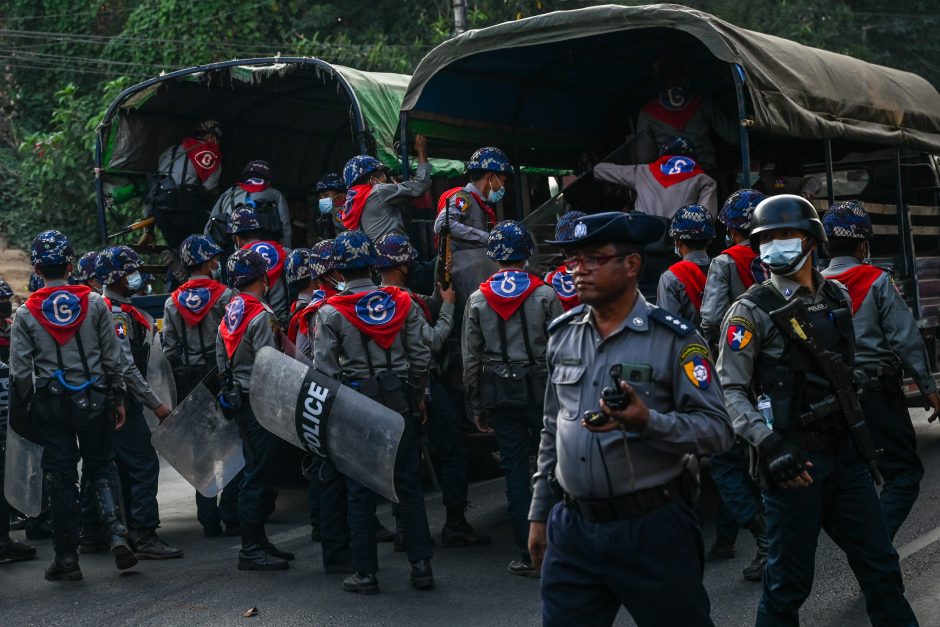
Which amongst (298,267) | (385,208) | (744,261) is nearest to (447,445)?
(298,267)

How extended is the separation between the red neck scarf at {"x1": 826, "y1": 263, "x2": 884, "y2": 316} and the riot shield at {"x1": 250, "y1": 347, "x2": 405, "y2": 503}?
241 centimetres

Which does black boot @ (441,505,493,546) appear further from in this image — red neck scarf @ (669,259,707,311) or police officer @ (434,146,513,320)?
red neck scarf @ (669,259,707,311)

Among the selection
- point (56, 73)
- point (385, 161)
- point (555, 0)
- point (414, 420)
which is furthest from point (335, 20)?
point (414, 420)

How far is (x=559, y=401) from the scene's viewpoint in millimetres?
3930

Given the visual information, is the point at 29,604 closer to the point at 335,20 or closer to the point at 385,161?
the point at 385,161

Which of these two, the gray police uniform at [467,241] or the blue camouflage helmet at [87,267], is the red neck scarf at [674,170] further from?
the blue camouflage helmet at [87,267]

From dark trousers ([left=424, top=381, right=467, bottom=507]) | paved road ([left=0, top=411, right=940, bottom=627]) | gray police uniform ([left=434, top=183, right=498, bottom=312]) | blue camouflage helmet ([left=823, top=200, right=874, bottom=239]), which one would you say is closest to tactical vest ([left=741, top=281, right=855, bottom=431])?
paved road ([left=0, top=411, right=940, bottom=627])

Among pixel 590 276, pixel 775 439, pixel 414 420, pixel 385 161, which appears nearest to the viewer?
pixel 590 276

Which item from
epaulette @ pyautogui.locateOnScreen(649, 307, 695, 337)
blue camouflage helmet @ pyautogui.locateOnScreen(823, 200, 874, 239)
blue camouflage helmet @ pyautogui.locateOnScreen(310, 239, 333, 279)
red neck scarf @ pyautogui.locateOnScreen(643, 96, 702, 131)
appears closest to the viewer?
epaulette @ pyautogui.locateOnScreen(649, 307, 695, 337)

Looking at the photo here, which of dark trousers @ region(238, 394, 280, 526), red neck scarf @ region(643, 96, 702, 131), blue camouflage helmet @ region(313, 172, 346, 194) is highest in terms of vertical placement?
red neck scarf @ region(643, 96, 702, 131)

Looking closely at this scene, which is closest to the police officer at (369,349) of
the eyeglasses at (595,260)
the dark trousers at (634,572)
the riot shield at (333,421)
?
the riot shield at (333,421)

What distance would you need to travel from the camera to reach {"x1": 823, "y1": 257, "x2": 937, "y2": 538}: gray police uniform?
595cm

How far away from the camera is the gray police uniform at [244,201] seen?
11.0m

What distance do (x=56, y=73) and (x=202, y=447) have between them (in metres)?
17.5
